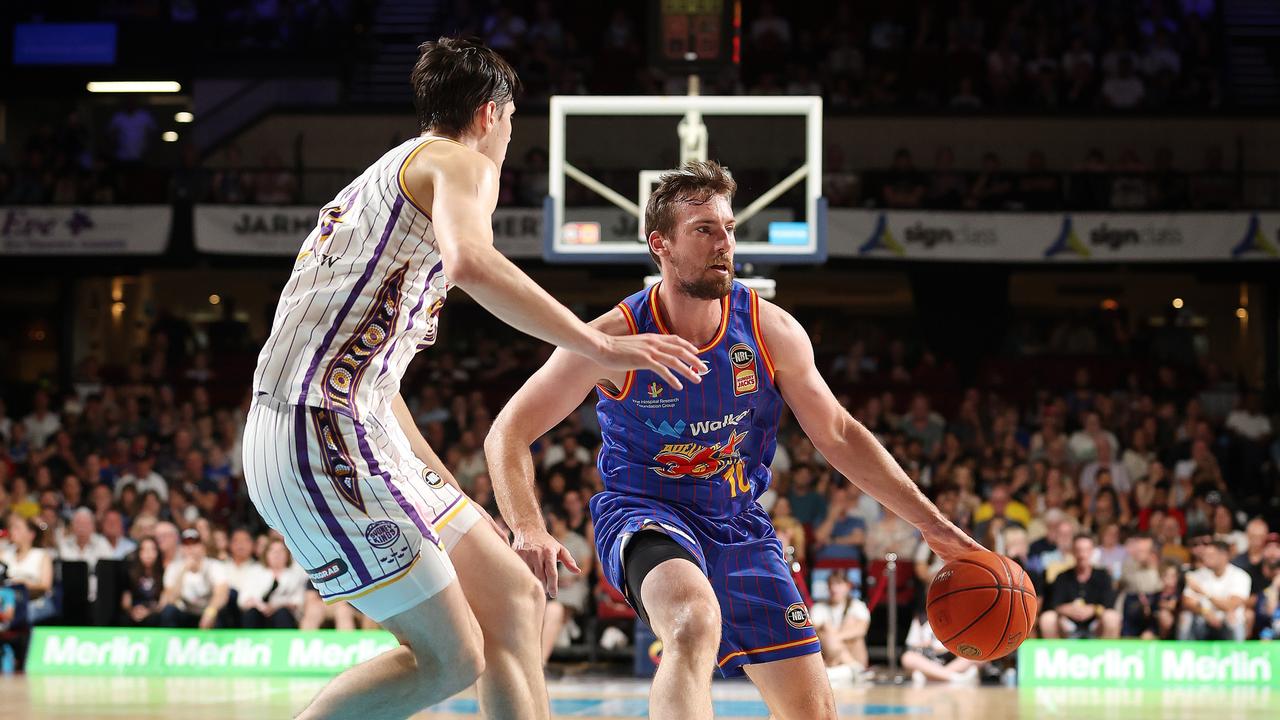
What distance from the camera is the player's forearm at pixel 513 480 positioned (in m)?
4.16

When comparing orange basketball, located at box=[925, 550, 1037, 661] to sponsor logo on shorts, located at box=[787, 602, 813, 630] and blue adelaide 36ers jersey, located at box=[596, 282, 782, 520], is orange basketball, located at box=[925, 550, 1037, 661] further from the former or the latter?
blue adelaide 36ers jersey, located at box=[596, 282, 782, 520]

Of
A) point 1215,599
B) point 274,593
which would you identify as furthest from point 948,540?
point 274,593

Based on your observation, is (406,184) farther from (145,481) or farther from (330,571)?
(145,481)

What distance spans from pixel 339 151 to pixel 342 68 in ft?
4.74

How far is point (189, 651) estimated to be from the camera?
11.9 meters

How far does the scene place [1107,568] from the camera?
38.9ft

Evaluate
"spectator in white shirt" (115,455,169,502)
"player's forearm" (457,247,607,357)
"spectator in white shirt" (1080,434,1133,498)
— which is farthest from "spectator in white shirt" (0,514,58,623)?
"player's forearm" (457,247,607,357)

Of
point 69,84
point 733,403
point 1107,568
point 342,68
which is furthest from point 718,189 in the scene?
point 69,84

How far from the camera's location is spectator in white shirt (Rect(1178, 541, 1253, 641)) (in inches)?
460

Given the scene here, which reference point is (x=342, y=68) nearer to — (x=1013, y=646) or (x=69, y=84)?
(x=69, y=84)

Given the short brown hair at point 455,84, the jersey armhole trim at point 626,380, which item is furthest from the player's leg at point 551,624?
the short brown hair at point 455,84

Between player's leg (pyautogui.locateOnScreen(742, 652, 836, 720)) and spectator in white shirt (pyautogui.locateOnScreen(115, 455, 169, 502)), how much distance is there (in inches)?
423

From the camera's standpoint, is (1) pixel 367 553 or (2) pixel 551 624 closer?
(1) pixel 367 553

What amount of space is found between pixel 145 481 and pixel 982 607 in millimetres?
11301
